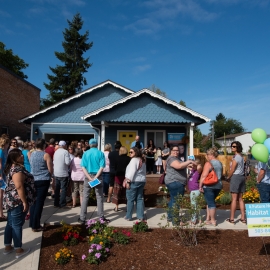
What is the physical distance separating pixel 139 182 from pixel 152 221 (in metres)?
1.02

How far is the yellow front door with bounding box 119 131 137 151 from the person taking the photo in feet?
46.6

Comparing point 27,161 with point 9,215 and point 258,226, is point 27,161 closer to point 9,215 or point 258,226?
point 9,215

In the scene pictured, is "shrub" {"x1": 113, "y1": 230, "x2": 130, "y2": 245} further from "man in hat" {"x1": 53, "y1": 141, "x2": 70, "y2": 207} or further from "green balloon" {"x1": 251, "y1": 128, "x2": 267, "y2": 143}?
"green balloon" {"x1": 251, "y1": 128, "x2": 267, "y2": 143}

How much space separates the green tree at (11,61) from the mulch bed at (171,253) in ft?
106

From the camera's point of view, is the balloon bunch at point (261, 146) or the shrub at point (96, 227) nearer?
the balloon bunch at point (261, 146)

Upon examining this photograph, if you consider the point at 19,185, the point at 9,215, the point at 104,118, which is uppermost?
the point at 104,118

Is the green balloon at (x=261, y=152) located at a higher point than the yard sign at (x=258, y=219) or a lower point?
higher

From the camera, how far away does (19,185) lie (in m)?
3.71

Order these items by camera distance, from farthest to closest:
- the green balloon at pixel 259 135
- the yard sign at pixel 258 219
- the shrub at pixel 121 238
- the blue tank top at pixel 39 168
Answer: the blue tank top at pixel 39 168
the shrub at pixel 121 238
the green balloon at pixel 259 135
the yard sign at pixel 258 219

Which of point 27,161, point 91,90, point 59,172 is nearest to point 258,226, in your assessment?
point 59,172

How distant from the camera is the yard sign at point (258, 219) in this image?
13.1 ft

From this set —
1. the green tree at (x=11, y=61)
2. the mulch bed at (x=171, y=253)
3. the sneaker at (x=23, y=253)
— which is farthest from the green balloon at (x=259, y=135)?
the green tree at (x=11, y=61)

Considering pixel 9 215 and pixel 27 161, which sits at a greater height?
pixel 27 161

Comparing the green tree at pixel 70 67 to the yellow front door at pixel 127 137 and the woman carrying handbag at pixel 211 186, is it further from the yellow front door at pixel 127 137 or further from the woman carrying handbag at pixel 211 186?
the woman carrying handbag at pixel 211 186
